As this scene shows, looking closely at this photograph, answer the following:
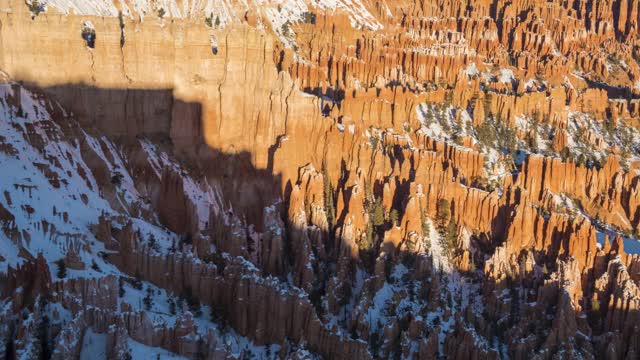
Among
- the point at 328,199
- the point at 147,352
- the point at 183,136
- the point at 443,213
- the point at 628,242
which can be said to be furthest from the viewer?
the point at 628,242

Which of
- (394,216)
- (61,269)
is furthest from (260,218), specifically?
(61,269)

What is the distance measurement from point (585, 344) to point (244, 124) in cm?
1981

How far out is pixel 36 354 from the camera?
26703 mm

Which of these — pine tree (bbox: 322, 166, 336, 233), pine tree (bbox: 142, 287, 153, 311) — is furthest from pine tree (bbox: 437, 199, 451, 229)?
pine tree (bbox: 142, 287, 153, 311)

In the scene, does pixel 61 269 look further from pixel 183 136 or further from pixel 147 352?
pixel 183 136

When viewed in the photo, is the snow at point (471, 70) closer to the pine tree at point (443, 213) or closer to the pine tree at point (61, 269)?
the pine tree at point (443, 213)

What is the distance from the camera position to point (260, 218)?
40875 mm

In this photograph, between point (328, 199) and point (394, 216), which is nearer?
point (394, 216)

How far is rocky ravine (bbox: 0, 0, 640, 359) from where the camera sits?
31891mm

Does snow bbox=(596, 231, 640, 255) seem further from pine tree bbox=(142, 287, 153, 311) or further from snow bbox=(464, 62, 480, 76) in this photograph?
snow bbox=(464, 62, 480, 76)

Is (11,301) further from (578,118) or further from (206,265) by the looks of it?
(578,118)

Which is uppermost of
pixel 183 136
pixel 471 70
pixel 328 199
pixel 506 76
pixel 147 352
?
pixel 471 70

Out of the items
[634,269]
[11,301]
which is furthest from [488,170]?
[11,301]

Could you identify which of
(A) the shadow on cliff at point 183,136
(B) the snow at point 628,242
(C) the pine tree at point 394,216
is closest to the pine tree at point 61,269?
(A) the shadow on cliff at point 183,136
